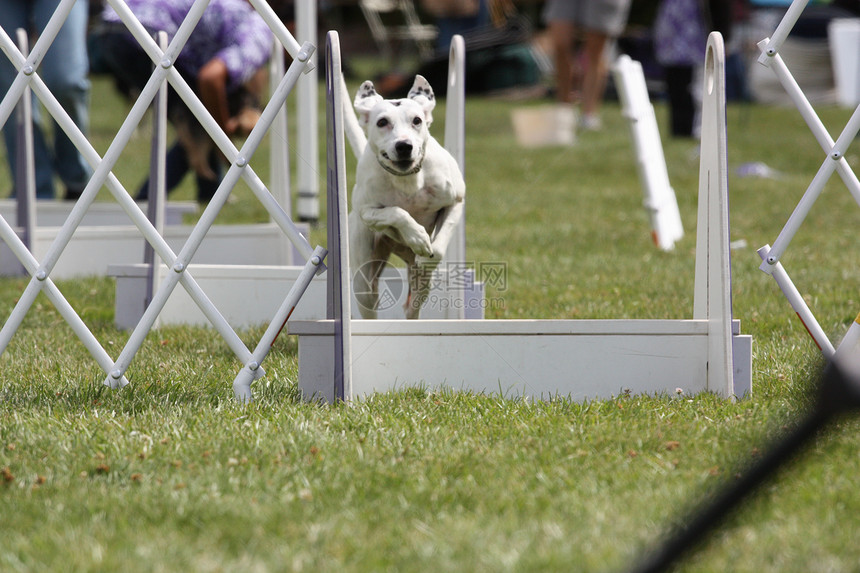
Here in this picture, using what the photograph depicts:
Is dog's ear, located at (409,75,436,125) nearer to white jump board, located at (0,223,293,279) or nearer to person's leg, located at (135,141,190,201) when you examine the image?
white jump board, located at (0,223,293,279)

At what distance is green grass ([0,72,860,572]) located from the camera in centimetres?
181

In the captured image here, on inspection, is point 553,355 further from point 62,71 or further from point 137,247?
point 62,71

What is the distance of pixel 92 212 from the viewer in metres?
5.72

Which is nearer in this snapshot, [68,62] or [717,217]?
[717,217]

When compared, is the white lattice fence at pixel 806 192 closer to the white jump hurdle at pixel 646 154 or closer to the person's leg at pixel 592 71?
the white jump hurdle at pixel 646 154

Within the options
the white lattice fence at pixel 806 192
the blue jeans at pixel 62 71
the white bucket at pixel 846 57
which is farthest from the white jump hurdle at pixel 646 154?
the white bucket at pixel 846 57

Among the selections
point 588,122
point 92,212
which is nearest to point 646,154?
point 92,212

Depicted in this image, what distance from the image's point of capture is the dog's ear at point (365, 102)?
3.17 metres

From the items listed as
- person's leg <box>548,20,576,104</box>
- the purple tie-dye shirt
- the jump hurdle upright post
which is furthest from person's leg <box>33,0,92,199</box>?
person's leg <box>548,20,576,104</box>

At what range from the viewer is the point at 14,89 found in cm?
288

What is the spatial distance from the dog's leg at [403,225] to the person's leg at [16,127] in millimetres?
2636

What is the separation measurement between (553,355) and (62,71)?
11.7 feet

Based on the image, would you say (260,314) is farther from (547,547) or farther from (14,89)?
(547,547)

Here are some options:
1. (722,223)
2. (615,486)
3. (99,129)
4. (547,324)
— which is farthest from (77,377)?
(99,129)
